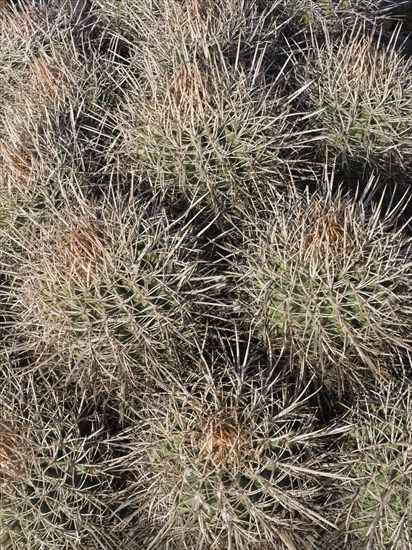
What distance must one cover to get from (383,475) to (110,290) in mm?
941

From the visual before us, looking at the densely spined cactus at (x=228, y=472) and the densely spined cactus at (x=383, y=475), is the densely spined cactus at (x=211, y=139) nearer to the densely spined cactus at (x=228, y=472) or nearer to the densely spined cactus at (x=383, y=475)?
the densely spined cactus at (x=228, y=472)

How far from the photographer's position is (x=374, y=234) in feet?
7.47

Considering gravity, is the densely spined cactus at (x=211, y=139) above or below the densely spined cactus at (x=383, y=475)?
above

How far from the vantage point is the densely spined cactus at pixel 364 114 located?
2.79m

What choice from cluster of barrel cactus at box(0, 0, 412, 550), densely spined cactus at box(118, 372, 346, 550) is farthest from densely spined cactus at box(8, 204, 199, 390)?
densely spined cactus at box(118, 372, 346, 550)

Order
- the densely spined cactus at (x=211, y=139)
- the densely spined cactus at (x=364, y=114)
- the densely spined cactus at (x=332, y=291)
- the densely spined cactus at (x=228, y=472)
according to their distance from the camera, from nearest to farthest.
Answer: the densely spined cactus at (x=228, y=472)
the densely spined cactus at (x=332, y=291)
the densely spined cactus at (x=211, y=139)
the densely spined cactus at (x=364, y=114)

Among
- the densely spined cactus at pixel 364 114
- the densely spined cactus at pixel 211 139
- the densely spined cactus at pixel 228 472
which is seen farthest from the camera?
the densely spined cactus at pixel 364 114

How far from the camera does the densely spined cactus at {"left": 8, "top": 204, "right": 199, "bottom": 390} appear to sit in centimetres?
215

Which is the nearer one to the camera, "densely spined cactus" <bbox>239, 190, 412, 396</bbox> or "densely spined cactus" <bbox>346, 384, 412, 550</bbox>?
"densely spined cactus" <bbox>346, 384, 412, 550</bbox>

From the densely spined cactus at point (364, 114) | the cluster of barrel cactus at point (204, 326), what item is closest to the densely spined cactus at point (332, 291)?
the cluster of barrel cactus at point (204, 326)

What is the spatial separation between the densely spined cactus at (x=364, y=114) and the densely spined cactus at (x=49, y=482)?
1393 millimetres

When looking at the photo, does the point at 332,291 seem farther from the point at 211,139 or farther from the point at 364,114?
the point at 364,114

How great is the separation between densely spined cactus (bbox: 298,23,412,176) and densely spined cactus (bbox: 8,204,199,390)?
87cm

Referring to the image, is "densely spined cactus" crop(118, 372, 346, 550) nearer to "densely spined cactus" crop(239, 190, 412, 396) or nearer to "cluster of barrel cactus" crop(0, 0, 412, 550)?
"cluster of barrel cactus" crop(0, 0, 412, 550)
